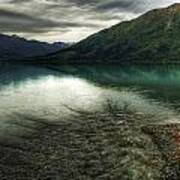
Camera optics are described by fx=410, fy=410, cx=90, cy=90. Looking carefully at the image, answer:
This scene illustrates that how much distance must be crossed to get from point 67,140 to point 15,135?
6.88m

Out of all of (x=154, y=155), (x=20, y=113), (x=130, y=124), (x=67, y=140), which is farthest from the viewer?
(x=20, y=113)

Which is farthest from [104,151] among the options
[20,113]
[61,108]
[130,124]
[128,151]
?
[61,108]

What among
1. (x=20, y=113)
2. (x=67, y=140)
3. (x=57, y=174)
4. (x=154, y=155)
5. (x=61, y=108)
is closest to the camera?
(x=57, y=174)

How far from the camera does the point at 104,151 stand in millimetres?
44438

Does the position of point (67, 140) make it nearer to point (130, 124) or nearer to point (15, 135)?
point (15, 135)

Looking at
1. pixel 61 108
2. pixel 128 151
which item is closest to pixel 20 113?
pixel 61 108

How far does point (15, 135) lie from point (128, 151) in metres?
15.5

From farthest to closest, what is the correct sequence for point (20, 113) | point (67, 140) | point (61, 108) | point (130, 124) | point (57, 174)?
1. point (61, 108)
2. point (20, 113)
3. point (130, 124)
4. point (67, 140)
5. point (57, 174)

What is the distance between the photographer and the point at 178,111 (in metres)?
76.9

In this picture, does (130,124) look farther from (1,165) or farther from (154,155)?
(1,165)

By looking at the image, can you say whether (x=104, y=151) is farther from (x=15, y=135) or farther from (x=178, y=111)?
(x=178, y=111)

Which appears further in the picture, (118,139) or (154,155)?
(118,139)

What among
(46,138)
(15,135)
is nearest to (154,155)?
(46,138)

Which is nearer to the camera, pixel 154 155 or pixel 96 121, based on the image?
pixel 154 155
